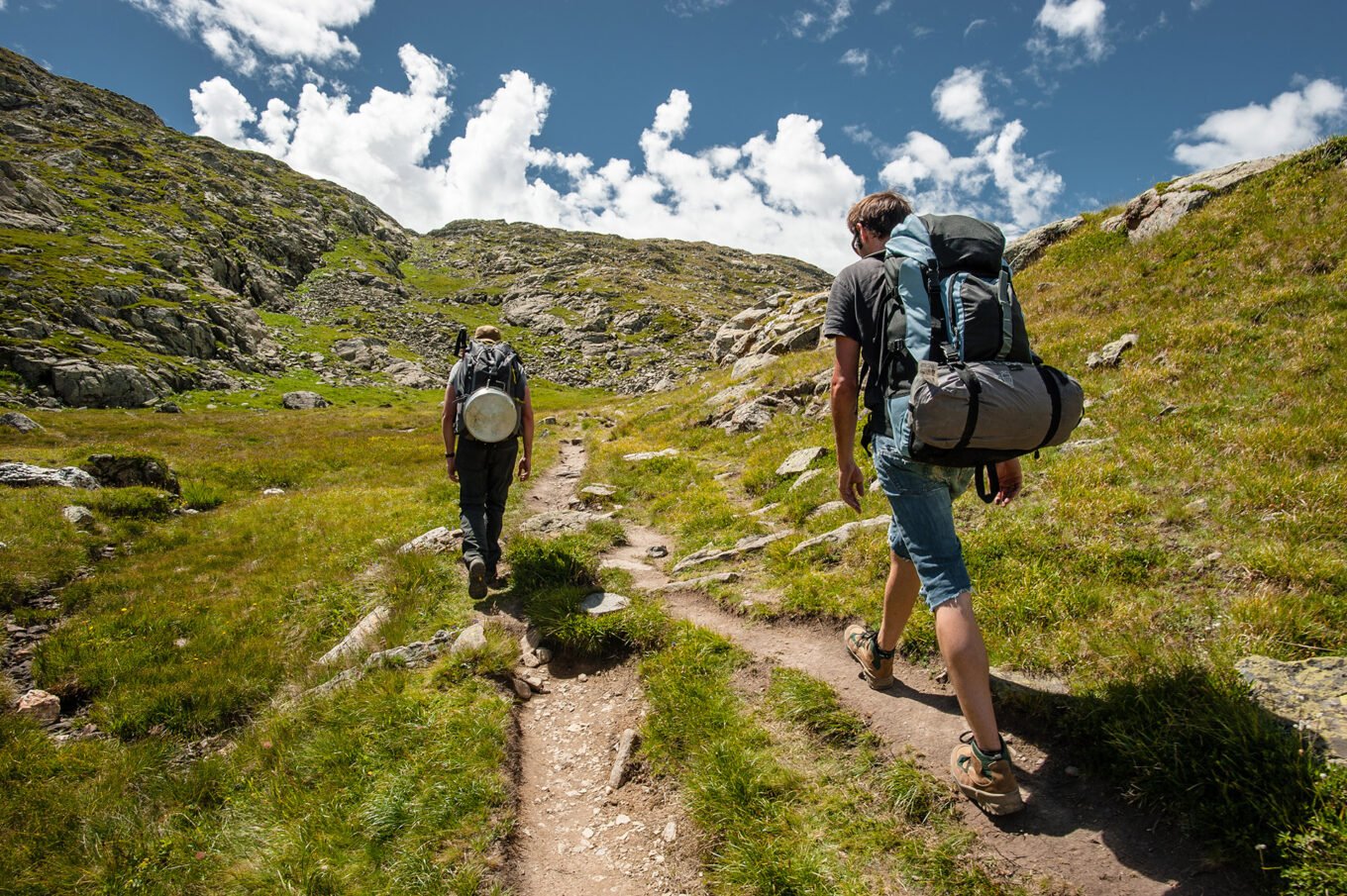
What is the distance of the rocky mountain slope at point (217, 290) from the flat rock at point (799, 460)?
2685 inches

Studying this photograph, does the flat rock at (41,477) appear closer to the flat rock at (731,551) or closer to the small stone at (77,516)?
the small stone at (77,516)

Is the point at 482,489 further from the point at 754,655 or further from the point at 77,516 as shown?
the point at 77,516

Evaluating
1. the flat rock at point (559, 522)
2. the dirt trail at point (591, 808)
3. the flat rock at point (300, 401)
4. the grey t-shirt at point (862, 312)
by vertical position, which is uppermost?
the flat rock at point (300, 401)

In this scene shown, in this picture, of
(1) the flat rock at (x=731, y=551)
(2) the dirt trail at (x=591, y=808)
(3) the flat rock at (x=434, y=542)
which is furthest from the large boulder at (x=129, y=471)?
(2) the dirt trail at (x=591, y=808)

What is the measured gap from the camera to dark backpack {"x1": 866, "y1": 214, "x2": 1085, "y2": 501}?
3656mm

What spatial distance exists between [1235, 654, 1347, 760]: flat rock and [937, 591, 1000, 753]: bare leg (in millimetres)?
1839

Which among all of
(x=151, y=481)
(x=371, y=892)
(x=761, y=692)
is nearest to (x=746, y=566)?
(x=761, y=692)

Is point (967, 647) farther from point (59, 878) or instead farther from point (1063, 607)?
point (59, 878)

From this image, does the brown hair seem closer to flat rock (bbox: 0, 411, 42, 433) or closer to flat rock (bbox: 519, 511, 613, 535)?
flat rock (bbox: 519, 511, 613, 535)

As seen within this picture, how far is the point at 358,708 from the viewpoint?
6195mm

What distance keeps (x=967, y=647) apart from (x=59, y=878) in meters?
7.15

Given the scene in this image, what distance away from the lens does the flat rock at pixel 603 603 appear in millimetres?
8031

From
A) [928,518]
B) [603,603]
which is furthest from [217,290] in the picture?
[928,518]

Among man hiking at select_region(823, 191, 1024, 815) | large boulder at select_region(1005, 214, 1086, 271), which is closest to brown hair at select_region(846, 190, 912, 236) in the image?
man hiking at select_region(823, 191, 1024, 815)
